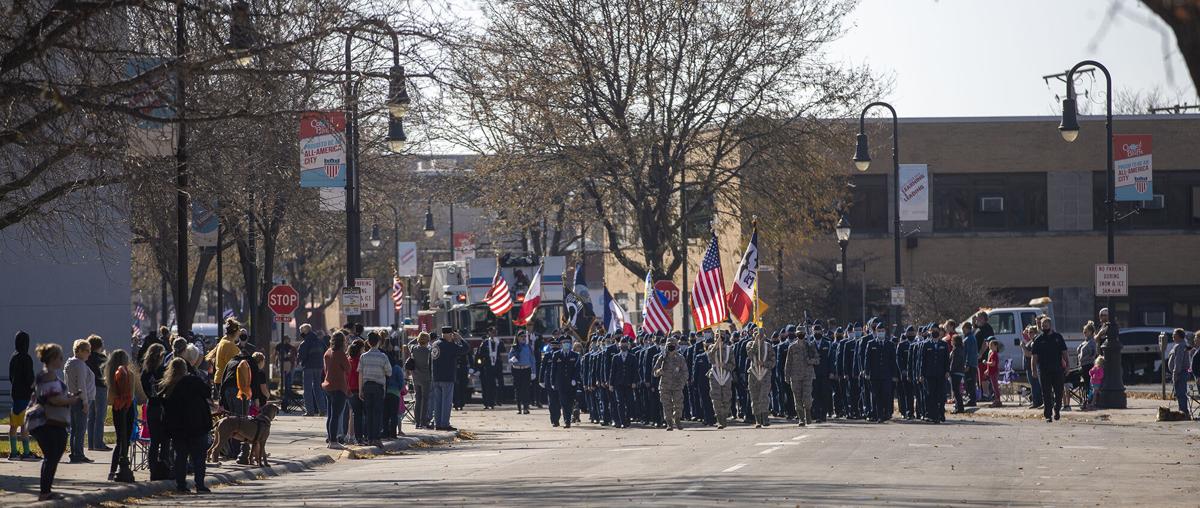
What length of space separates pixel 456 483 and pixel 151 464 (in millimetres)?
3700

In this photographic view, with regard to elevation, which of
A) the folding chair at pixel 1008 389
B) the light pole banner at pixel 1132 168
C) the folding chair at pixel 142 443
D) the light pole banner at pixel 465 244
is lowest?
the folding chair at pixel 1008 389

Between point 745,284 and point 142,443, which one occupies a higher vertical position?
point 745,284

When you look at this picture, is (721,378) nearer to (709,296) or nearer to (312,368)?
(709,296)

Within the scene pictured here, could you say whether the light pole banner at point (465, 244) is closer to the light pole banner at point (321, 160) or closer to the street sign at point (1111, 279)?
the light pole banner at point (321, 160)

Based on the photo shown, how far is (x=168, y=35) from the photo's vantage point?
16266 mm

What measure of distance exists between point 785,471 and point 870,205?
3888 cm

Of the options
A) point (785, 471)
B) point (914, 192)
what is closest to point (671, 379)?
point (785, 471)

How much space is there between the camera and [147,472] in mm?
19906

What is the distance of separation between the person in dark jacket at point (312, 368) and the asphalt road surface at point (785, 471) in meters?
6.94

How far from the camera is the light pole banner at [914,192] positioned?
150 ft

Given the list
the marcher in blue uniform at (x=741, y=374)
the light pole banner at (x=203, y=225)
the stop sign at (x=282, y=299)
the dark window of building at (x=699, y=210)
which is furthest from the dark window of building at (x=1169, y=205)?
the light pole banner at (x=203, y=225)

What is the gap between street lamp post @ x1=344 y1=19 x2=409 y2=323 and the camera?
16.1 m

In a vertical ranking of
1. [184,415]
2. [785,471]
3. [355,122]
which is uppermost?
[355,122]

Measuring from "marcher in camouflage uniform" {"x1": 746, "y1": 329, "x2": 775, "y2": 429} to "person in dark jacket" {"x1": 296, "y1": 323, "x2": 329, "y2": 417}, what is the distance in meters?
9.06
